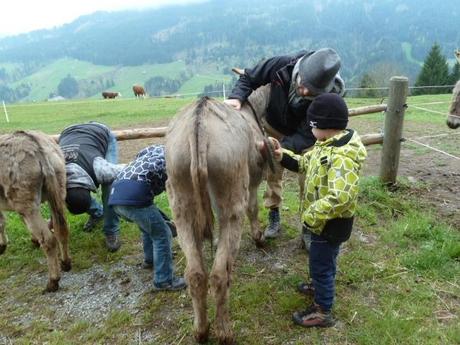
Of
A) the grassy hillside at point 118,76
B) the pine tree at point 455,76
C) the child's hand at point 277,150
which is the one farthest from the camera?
the grassy hillside at point 118,76

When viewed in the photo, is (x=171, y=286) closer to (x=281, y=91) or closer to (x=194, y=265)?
(x=194, y=265)

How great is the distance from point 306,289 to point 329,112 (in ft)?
5.46

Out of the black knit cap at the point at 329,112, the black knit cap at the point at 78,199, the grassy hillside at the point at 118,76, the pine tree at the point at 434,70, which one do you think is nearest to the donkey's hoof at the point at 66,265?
the black knit cap at the point at 78,199

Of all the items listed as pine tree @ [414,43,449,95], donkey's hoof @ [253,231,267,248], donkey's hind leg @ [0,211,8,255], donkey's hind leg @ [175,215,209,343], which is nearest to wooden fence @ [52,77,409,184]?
donkey's hoof @ [253,231,267,248]

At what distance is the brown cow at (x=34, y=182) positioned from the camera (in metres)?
3.56

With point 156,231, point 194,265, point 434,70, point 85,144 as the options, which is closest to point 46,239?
point 156,231

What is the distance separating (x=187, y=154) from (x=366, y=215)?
3.15 metres

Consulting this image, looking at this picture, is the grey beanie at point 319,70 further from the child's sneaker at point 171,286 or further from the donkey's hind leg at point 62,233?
the donkey's hind leg at point 62,233

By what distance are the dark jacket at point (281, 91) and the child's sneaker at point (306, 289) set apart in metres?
1.30

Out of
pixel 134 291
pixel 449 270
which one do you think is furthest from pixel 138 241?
pixel 449 270

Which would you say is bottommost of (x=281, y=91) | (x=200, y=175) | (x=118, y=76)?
(x=118, y=76)

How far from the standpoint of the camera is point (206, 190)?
103 inches

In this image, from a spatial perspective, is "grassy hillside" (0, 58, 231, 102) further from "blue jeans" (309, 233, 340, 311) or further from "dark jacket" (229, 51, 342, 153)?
"blue jeans" (309, 233, 340, 311)

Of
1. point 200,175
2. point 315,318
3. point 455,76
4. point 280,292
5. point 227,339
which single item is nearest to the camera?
point 200,175
